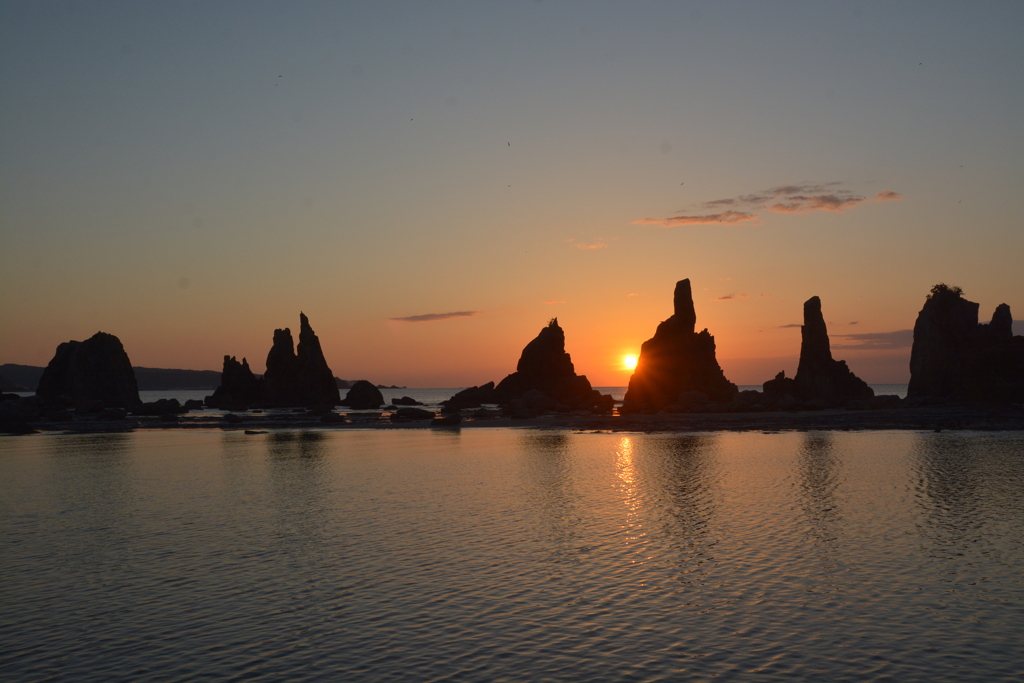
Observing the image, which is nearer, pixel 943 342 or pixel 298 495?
pixel 298 495

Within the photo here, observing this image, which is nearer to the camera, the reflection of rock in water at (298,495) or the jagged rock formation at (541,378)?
the reflection of rock in water at (298,495)

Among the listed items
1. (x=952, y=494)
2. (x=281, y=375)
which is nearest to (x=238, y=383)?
(x=281, y=375)

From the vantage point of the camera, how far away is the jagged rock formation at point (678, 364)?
A: 124 metres

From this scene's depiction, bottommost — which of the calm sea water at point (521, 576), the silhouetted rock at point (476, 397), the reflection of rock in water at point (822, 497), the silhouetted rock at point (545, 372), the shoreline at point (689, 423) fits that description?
the calm sea water at point (521, 576)

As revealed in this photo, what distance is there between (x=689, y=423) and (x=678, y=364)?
37805 mm

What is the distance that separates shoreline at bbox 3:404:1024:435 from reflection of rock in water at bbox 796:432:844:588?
75.5 feet

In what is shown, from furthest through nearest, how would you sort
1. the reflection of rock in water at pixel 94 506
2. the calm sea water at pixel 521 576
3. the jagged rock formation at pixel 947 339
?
the jagged rock formation at pixel 947 339, the reflection of rock in water at pixel 94 506, the calm sea water at pixel 521 576

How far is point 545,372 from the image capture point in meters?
157

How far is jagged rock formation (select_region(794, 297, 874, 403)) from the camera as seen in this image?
12244 cm

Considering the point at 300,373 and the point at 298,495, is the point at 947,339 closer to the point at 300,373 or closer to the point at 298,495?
the point at 298,495

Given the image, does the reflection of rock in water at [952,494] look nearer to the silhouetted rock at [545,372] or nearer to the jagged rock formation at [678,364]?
the jagged rock formation at [678,364]

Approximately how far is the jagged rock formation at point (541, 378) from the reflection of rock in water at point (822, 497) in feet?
320

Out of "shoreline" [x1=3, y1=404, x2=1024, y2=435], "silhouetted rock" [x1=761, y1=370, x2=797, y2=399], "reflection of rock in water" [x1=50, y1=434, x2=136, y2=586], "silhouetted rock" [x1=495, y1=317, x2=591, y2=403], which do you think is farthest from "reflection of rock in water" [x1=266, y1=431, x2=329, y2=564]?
"silhouetted rock" [x1=495, y1=317, x2=591, y2=403]

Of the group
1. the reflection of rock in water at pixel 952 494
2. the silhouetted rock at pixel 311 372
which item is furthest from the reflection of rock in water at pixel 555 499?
the silhouetted rock at pixel 311 372
